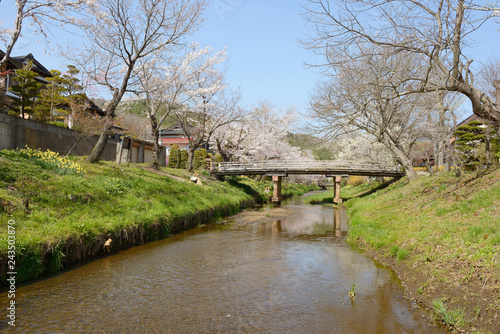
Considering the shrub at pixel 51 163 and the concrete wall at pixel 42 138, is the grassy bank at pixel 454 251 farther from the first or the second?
the concrete wall at pixel 42 138

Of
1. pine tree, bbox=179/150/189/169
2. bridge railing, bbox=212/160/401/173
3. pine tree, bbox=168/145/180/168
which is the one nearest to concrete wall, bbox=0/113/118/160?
bridge railing, bbox=212/160/401/173

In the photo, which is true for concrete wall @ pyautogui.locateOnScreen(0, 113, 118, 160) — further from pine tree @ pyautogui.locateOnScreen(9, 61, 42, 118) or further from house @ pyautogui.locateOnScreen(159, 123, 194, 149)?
house @ pyautogui.locateOnScreen(159, 123, 194, 149)

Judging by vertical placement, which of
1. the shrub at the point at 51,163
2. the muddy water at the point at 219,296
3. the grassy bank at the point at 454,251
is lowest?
the muddy water at the point at 219,296

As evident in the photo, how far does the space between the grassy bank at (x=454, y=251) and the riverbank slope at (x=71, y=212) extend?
298 inches

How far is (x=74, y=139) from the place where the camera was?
19.5 meters

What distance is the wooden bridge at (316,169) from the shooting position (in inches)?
1202

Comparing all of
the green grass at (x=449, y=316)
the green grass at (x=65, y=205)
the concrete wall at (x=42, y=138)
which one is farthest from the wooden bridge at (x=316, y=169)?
the green grass at (x=449, y=316)

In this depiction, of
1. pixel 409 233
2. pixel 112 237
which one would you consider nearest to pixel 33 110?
pixel 112 237

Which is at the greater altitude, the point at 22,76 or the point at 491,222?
the point at 22,76

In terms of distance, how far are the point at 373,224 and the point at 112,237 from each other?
9.20m

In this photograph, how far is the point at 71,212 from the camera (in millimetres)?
9492

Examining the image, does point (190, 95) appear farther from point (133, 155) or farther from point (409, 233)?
point (409, 233)

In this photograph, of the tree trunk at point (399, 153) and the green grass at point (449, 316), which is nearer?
the green grass at point (449, 316)

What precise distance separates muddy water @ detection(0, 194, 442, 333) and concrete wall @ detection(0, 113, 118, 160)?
8.91 metres
